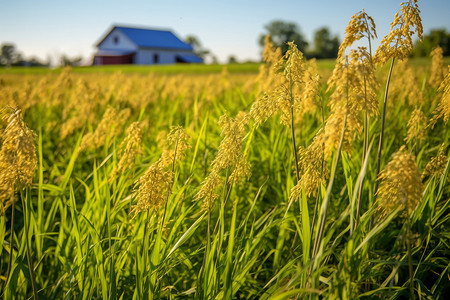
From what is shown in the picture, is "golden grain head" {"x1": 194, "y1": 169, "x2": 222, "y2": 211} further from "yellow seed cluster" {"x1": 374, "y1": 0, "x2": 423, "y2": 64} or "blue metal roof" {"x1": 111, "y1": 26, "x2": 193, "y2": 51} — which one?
"blue metal roof" {"x1": 111, "y1": 26, "x2": 193, "y2": 51}

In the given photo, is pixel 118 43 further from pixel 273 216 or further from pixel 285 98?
pixel 285 98

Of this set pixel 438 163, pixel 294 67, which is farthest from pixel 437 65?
→ pixel 294 67

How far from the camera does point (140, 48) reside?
2377 inches

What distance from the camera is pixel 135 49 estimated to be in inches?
2388

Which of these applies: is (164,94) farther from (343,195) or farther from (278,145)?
(343,195)

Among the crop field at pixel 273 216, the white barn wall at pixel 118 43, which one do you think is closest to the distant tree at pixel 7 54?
the white barn wall at pixel 118 43

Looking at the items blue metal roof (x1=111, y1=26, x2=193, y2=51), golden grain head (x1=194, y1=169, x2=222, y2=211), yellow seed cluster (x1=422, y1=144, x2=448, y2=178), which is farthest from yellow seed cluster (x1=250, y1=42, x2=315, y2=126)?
blue metal roof (x1=111, y1=26, x2=193, y2=51)

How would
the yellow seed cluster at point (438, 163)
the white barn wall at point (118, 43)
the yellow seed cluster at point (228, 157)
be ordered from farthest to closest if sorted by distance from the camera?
the white barn wall at point (118, 43) < the yellow seed cluster at point (438, 163) < the yellow seed cluster at point (228, 157)

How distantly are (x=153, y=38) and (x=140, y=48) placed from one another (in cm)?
653

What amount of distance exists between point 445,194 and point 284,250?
128cm

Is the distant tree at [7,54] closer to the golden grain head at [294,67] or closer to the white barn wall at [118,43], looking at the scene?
the white barn wall at [118,43]

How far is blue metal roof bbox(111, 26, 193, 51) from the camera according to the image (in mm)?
62444

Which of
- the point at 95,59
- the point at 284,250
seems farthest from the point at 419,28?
the point at 95,59

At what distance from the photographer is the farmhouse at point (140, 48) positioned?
61.0 m
